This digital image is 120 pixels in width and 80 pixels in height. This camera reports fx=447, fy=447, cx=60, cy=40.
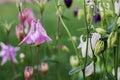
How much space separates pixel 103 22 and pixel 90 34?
15 centimetres

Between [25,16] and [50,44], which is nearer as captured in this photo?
[25,16]

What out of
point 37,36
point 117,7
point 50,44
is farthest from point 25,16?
point 50,44

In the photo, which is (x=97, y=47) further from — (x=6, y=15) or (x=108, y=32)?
(x=6, y=15)

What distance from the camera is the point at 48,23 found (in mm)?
5309

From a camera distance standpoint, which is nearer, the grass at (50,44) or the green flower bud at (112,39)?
the green flower bud at (112,39)

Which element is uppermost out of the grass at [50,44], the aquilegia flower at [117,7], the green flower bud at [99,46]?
the aquilegia flower at [117,7]

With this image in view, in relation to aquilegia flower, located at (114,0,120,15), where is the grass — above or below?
below

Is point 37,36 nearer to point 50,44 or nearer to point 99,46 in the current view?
point 99,46

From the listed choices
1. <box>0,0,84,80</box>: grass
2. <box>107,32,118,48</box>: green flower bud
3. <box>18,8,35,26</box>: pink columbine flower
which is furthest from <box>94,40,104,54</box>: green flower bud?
<box>18,8,35,26</box>: pink columbine flower

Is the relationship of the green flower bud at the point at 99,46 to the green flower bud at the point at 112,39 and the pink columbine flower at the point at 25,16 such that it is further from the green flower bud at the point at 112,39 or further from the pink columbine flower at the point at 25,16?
the pink columbine flower at the point at 25,16

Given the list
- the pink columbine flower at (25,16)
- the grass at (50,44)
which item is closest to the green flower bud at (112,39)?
the grass at (50,44)

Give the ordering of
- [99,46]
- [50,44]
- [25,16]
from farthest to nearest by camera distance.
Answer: [50,44]
[25,16]
[99,46]

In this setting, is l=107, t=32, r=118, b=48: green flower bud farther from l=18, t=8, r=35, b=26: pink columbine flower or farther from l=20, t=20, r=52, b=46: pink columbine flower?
l=18, t=8, r=35, b=26: pink columbine flower

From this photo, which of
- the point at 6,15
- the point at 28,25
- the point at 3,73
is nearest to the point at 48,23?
the point at 6,15
